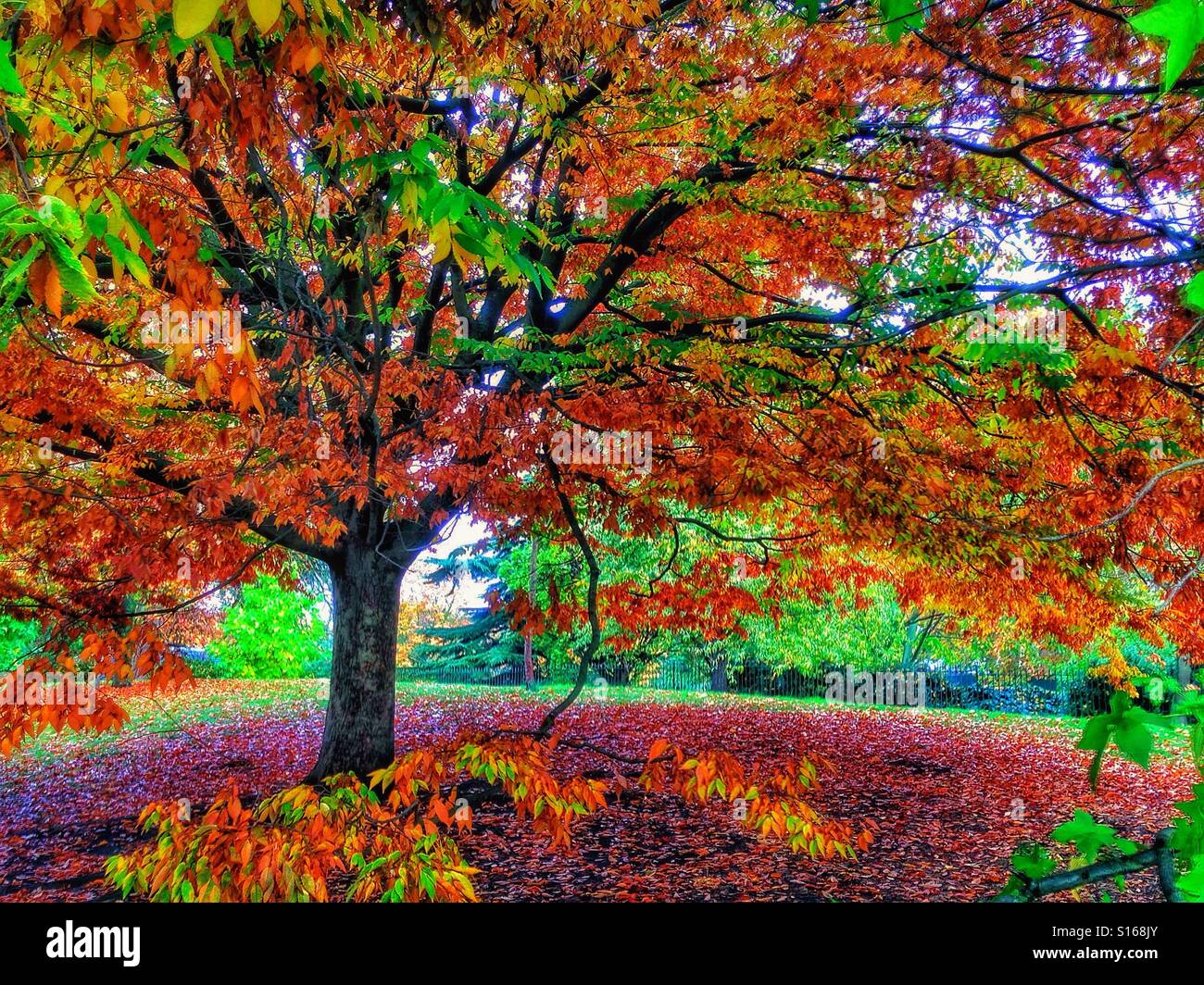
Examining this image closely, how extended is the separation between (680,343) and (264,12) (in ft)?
16.5

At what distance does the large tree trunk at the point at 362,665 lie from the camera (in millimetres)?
8180

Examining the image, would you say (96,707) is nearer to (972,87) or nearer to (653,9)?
(653,9)

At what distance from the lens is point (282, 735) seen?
13.9 m

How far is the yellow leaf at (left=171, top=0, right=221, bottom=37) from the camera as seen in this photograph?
136 centimetres

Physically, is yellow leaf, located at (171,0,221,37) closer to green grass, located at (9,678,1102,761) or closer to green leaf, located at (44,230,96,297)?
green leaf, located at (44,230,96,297)

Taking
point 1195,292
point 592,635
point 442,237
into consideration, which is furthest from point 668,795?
point 1195,292

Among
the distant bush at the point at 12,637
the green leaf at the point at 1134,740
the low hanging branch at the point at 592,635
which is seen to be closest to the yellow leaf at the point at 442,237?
the green leaf at the point at 1134,740

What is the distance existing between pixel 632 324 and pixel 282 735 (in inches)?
438

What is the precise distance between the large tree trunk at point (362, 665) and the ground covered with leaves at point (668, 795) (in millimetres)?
1565

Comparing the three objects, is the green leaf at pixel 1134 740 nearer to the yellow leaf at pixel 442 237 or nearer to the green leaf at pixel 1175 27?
the green leaf at pixel 1175 27

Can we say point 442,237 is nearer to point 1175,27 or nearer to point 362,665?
point 1175,27

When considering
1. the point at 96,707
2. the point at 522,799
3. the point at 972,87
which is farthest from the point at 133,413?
the point at 972,87

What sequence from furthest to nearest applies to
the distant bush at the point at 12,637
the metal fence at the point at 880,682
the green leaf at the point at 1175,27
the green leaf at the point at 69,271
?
1. the metal fence at the point at 880,682
2. the distant bush at the point at 12,637
3. the green leaf at the point at 69,271
4. the green leaf at the point at 1175,27

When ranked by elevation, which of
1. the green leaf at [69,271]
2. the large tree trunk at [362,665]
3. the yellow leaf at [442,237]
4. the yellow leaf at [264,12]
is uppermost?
the yellow leaf at [264,12]
